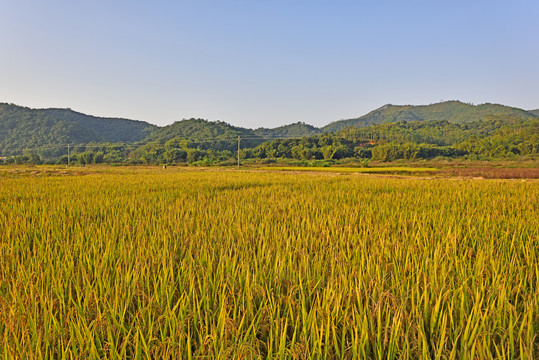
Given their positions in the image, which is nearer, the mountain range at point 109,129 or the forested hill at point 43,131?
the forested hill at point 43,131

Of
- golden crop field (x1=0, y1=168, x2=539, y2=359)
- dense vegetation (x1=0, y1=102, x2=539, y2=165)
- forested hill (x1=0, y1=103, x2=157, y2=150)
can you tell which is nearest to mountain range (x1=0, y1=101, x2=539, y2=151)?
forested hill (x1=0, y1=103, x2=157, y2=150)

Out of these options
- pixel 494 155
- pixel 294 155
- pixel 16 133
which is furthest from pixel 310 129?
pixel 16 133

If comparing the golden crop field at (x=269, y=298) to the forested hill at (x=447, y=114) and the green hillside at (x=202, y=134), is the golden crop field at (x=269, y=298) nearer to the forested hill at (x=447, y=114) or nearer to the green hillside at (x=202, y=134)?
the green hillside at (x=202, y=134)

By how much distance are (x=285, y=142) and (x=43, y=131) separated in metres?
93.5

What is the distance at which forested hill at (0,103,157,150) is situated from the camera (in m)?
103

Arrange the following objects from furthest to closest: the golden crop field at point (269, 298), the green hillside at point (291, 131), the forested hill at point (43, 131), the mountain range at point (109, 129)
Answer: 1. the green hillside at point (291, 131)
2. the mountain range at point (109, 129)
3. the forested hill at point (43, 131)
4. the golden crop field at point (269, 298)

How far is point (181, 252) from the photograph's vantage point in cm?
219

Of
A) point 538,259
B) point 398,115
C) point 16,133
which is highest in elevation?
point 398,115

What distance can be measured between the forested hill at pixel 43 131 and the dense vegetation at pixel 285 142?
1.31ft

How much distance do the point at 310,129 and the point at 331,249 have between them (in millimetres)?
154213

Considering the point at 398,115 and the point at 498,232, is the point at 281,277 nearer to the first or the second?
the point at 498,232

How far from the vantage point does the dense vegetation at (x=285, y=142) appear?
58.8 meters

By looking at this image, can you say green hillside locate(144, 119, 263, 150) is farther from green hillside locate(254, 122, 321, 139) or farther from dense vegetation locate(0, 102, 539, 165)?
green hillside locate(254, 122, 321, 139)

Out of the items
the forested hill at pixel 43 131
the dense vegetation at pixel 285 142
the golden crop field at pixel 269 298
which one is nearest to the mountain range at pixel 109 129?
the forested hill at pixel 43 131
